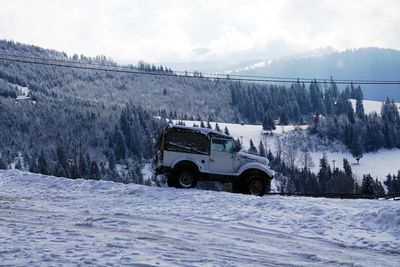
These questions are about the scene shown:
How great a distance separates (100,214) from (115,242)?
350 centimetres

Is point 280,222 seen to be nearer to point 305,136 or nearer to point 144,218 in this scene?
point 144,218

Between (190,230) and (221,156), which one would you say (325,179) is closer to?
(221,156)

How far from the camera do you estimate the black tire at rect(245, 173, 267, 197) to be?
65.8ft

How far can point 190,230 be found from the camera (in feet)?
40.1

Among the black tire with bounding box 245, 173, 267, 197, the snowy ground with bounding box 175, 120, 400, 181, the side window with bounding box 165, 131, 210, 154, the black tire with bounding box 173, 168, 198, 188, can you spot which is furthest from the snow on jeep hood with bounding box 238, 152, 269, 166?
the snowy ground with bounding box 175, 120, 400, 181

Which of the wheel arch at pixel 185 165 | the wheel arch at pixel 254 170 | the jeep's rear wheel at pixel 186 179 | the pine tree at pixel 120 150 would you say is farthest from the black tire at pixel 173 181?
the pine tree at pixel 120 150

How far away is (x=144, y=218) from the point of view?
1363 centimetres

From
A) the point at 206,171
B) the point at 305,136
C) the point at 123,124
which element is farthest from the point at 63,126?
the point at 206,171

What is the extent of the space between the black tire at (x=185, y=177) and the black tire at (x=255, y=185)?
89.0 inches

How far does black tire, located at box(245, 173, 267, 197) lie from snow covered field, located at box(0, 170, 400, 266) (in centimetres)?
332

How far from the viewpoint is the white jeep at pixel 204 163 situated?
2006cm

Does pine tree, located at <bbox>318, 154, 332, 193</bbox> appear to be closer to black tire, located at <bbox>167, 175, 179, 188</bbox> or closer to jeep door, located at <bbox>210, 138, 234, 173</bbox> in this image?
jeep door, located at <bbox>210, 138, 234, 173</bbox>

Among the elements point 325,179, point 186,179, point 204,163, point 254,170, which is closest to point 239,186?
point 254,170

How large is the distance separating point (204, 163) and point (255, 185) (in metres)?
2.37
